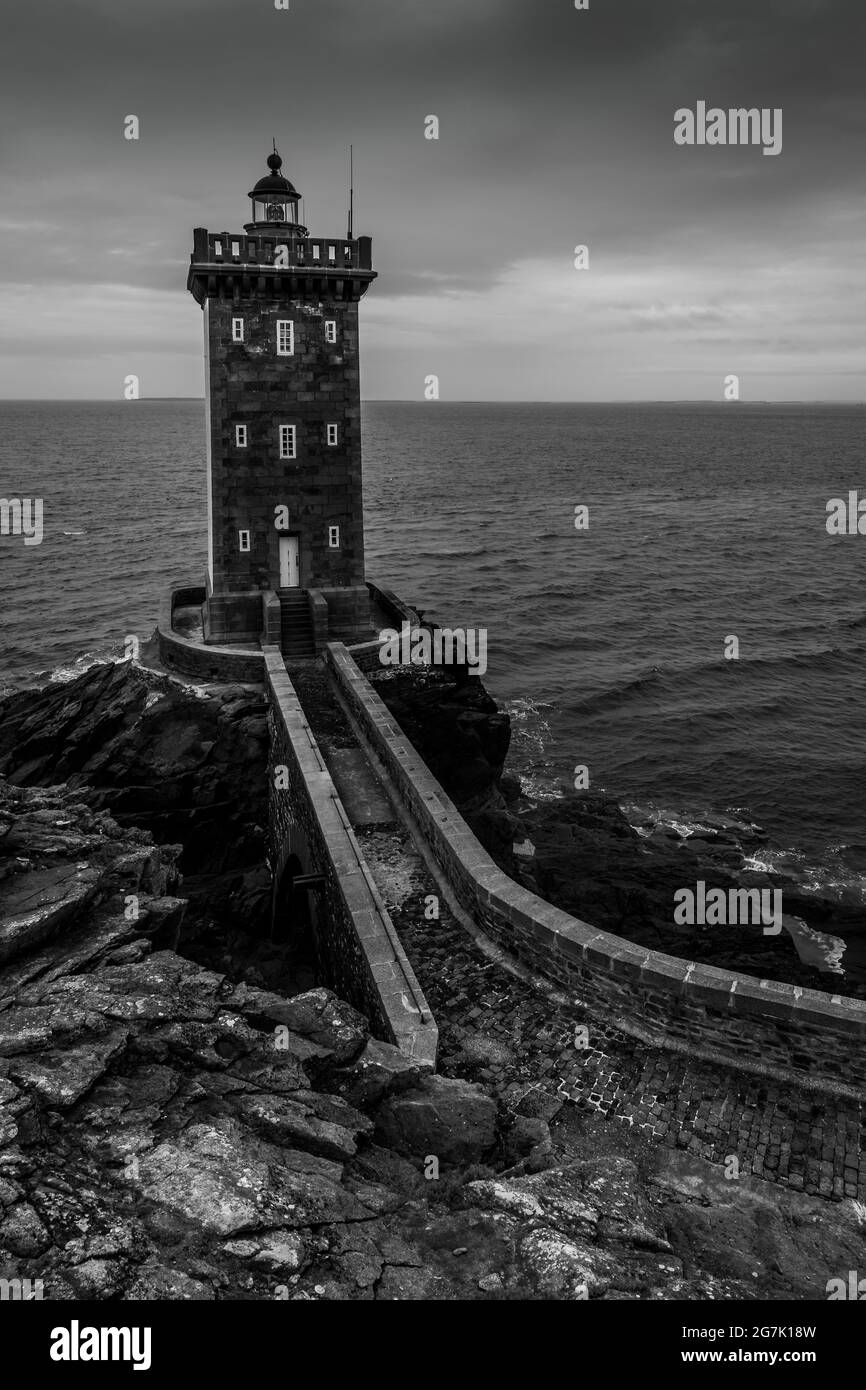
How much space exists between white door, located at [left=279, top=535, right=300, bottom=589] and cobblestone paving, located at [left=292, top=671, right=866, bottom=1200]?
1677 cm

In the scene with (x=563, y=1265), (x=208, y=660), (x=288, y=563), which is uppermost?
(x=288, y=563)

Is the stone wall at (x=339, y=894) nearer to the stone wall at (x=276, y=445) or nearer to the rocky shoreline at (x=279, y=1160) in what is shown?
the rocky shoreline at (x=279, y=1160)

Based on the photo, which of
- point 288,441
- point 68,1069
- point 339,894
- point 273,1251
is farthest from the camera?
point 288,441

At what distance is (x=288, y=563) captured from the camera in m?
30.1

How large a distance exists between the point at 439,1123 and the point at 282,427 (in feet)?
72.3

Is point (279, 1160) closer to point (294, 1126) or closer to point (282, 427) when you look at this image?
point (294, 1126)

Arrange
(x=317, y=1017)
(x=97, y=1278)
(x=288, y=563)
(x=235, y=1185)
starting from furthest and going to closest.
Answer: (x=288, y=563) < (x=317, y=1017) < (x=235, y=1185) < (x=97, y=1278)

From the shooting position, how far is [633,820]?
100.0ft

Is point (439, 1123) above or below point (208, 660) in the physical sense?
below

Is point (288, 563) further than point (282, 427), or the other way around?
point (288, 563)

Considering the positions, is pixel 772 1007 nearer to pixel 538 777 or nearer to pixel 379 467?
pixel 538 777

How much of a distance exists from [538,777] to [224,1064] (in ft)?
78.9

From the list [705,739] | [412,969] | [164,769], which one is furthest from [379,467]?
[412,969]

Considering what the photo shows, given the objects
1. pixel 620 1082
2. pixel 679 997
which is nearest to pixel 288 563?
pixel 679 997
